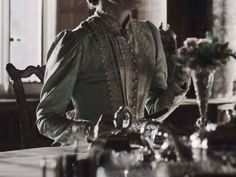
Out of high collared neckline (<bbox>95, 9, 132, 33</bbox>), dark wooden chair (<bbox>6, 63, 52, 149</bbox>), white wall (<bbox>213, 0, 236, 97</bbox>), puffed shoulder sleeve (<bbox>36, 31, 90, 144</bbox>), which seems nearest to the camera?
puffed shoulder sleeve (<bbox>36, 31, 90, 144</bbox>)

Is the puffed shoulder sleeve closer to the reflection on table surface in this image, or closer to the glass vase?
the reflection on table surface

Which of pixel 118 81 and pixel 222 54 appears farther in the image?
pixel 118 81

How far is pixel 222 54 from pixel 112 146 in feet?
1.38

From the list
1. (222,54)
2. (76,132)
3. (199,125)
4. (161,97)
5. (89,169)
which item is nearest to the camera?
(89,169)

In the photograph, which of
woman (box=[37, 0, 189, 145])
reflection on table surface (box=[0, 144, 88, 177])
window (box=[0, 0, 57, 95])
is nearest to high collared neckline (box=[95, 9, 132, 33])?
woman (box=[37, 0, 189, 145])

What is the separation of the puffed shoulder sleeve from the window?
2.02 meters

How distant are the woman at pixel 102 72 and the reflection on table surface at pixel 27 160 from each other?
55 mm

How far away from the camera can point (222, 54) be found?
1530mm

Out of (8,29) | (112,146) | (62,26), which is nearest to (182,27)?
(62,26)

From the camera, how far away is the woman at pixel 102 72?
2100mm

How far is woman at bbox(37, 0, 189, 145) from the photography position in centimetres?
210

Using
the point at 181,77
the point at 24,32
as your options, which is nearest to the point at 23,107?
the point at 181,77

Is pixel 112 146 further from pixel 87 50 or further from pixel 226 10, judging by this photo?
pixel 226 10

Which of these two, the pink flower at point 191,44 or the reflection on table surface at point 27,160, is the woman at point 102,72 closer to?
the reflection on table surface at point 27,160
